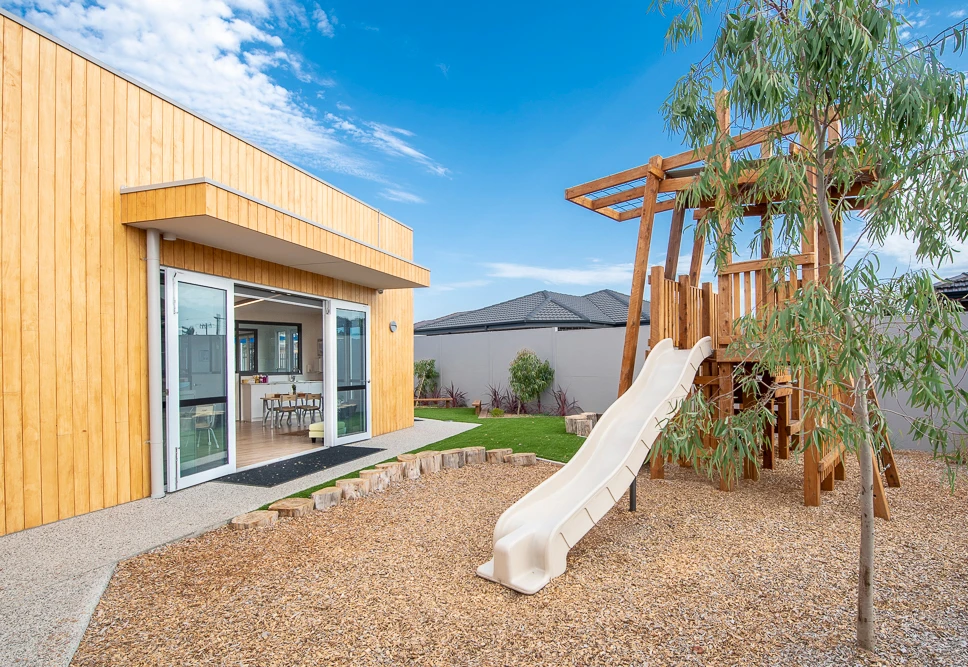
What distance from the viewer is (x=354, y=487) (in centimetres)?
490

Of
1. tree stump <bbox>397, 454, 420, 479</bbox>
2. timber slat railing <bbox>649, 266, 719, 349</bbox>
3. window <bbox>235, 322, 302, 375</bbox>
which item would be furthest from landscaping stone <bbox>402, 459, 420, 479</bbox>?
window <bbox>235, 322, 302, 375</bbox>

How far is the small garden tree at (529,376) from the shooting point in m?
11.6

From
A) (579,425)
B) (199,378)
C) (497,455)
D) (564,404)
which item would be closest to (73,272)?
(199,378)

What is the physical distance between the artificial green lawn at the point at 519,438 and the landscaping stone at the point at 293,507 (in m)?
0.56

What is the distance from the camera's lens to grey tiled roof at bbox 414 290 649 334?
14664 mm

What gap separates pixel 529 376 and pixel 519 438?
3.64 meters

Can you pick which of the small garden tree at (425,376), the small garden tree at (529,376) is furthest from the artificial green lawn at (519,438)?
the small garden tree at (425,376)

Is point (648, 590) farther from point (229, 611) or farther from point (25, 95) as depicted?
point (25, 95)

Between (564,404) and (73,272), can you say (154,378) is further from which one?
(564,404)

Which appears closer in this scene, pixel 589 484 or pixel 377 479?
pixel 589 484

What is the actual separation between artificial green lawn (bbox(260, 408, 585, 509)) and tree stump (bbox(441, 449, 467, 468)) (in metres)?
0.69

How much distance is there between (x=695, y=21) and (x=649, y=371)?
3190 mm

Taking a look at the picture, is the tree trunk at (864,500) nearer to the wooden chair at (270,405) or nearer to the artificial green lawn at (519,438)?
the artificial green lawn at (519,438)

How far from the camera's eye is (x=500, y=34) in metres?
9.98
